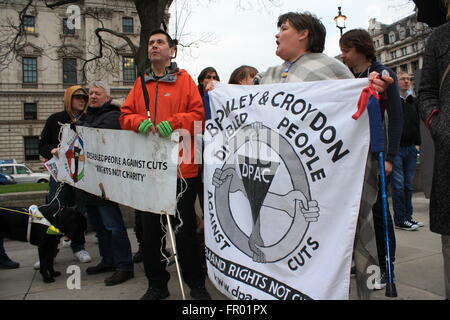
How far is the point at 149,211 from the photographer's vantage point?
2924 millimetres

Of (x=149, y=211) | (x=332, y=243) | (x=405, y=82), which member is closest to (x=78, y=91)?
(x=149, y=211)

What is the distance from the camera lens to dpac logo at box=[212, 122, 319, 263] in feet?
7.36

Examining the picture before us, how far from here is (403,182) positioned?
17.1ft

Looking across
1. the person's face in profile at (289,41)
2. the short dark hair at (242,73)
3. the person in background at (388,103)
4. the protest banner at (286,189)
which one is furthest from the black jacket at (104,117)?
the person in background at (388,103)

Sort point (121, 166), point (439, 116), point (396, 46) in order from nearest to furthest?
1. point (439, 116)
2. point (121, 166)
3. point (396, 46)

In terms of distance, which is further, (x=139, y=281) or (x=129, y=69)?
(x=129, y=69)

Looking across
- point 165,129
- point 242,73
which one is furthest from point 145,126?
point 242,73

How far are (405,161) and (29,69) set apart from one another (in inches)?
1703

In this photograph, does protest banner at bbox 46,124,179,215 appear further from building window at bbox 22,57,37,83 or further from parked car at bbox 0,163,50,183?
building window at bbox 22,57,37,83

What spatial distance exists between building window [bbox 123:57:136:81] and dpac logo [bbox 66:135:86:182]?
1347 inches

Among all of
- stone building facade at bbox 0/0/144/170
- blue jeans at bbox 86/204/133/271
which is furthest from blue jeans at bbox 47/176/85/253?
stone building facade at bbox 0/0/144/170

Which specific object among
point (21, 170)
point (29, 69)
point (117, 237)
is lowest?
point (21, 170)

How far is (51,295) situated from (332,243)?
258 cm

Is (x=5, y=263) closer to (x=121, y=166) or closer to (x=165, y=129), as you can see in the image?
(x=121, y=166)
